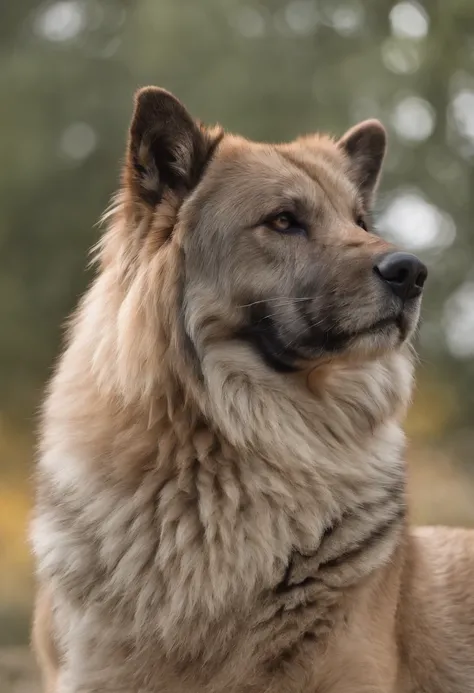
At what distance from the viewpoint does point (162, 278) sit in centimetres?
256

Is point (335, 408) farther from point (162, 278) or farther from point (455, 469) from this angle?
point (455, 469)

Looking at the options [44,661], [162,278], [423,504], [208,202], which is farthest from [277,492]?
[423,504]

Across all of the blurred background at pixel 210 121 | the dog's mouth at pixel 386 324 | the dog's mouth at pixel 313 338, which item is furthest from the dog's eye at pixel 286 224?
the blurred background at pixel 210 121

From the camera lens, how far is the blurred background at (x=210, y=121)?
20.6ft

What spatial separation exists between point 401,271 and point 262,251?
424mm

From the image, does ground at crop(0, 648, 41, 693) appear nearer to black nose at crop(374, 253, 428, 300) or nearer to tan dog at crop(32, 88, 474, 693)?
tan dog at crop(32, 88, 474, 693)

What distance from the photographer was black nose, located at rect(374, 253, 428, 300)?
7.86 ft

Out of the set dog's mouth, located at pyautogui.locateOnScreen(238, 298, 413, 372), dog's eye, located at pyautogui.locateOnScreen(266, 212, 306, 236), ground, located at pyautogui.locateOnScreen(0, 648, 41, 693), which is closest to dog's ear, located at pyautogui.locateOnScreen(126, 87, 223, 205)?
dog's eye, located at pyautogui.locateOnScreen(266, 212, 306, 236)

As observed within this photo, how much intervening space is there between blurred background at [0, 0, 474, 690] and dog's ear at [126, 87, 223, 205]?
11.6 ft

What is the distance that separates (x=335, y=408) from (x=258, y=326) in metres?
0.36

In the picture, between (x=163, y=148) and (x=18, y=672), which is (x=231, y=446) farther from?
(x=18, y=672)

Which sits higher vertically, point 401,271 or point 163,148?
point 163,148

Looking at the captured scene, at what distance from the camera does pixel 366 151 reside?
3.25 metres

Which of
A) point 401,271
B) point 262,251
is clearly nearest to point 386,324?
point 401,271
